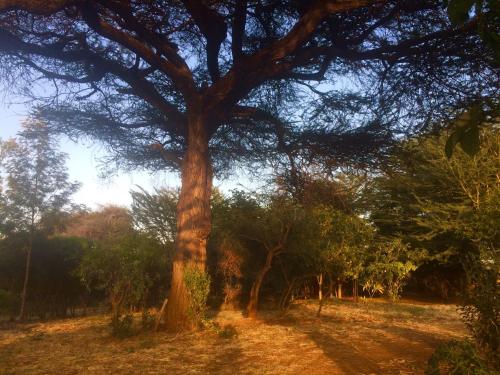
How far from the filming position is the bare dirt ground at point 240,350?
6844 millimetres

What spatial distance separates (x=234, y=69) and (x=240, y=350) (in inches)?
222

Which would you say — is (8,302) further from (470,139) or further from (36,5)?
(470,139)

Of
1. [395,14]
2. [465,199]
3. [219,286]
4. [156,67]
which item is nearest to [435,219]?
[465,199]

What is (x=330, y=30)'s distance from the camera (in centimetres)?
977

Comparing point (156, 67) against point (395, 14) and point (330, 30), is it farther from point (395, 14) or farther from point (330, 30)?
point (395, 14)

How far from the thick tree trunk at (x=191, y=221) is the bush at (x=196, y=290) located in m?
0.13

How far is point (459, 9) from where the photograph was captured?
1.59m

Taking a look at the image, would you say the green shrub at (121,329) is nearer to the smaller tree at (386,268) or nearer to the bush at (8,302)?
the smaller tree at (386,268)

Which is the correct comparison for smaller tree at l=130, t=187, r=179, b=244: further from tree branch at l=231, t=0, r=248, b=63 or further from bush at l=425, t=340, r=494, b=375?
bush at l=425, t=340, r=494, b=375

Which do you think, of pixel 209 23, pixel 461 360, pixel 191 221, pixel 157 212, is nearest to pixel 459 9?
pixel 461 360

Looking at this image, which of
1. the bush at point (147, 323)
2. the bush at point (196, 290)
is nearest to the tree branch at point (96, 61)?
the bush at point (196, 290)

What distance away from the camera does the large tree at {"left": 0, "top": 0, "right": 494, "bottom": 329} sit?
880cm

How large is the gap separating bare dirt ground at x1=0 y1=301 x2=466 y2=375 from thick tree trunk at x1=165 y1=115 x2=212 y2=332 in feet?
1.95

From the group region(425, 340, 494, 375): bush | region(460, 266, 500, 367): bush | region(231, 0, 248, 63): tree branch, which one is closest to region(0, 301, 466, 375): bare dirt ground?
region(460, 266, 500, 367): bush
